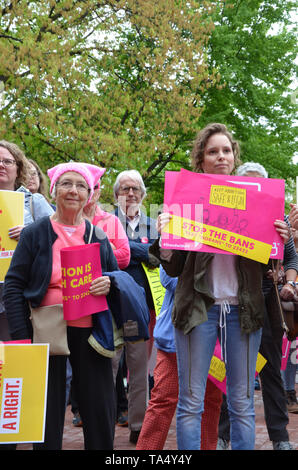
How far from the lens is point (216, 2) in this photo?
1622cm

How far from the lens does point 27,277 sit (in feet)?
10.9

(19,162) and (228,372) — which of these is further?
(19,162)

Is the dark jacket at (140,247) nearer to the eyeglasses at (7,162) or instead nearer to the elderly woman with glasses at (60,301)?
the eyeglasses at (7,162)

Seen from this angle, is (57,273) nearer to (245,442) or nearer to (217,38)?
(245,442)

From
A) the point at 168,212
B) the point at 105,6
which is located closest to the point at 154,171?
the point at 105,6

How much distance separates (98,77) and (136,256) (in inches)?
391

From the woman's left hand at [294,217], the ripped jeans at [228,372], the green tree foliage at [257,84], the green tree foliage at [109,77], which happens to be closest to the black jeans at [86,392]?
the ripped jeans at [228,372]

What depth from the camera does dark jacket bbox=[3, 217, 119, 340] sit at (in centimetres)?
326

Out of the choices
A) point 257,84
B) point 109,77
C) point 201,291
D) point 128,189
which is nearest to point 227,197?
point 201,291

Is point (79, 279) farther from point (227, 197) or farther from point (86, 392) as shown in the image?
point (227, 197)

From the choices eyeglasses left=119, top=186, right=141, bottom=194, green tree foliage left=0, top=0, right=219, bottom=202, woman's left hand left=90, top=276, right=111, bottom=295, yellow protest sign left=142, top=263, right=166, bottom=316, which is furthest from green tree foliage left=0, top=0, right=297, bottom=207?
woman's left hand left=90, top=276, right=111, bottom=295

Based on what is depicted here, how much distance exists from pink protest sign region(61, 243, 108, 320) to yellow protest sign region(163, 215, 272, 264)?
17.4 inches

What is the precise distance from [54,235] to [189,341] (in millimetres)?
949

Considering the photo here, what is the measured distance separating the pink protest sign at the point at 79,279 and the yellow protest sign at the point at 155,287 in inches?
81.1
